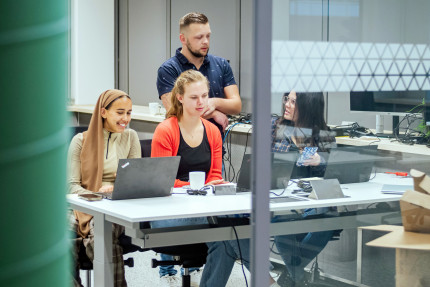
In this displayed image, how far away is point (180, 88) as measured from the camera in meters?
3.29

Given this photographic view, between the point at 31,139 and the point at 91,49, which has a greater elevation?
the point at 91,49

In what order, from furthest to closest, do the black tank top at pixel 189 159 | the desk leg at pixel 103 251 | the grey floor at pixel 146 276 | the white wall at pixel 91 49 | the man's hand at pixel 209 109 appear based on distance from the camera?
the white wall at pixel 91 49
the grey floor at pixel 146 276
the man's hand at pixel 209 109
the black tank top at pixel 189 159
the desk leg at pixel 103 251

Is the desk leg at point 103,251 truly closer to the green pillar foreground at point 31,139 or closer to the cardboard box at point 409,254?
the cardboard box at point 409,254

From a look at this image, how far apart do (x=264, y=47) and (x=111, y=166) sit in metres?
1.74

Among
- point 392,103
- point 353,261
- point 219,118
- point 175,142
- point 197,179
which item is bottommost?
point 353,261

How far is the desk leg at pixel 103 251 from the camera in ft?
8.73

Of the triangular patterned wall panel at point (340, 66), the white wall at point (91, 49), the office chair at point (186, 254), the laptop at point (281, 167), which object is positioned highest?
the white wall at point (91, 49)

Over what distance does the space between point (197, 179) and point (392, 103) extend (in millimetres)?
1227

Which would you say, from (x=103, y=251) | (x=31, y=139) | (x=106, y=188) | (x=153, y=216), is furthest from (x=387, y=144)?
(x=31, y=139)

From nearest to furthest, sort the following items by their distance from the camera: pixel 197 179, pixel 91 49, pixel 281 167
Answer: pixel 281 167 → pixel 197 179 → pixel 91 49

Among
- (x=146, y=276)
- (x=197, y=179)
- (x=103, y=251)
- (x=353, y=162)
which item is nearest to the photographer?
(x=353, y=162)

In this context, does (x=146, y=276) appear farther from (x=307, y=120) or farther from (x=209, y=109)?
(x=307, y=120)

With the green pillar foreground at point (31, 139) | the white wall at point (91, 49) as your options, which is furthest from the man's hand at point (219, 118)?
the white wall at point (91, 49)

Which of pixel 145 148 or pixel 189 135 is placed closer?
pixel 189 135
